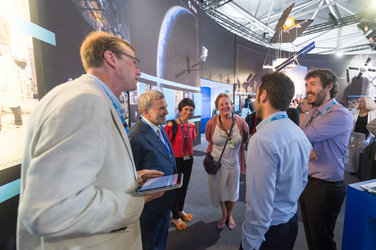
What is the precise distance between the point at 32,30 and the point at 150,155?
5.01 ft

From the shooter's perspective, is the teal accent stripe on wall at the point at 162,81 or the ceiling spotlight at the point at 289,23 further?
the ceiling spotlight at the point at 289,23

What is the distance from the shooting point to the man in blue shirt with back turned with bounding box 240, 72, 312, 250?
1000mm

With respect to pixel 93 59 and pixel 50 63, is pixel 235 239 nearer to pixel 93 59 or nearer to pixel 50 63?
pixel 93 59


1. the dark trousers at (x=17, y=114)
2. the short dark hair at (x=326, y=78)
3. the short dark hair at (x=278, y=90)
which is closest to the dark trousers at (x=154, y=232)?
the dark trousers at (x=17, y=114)

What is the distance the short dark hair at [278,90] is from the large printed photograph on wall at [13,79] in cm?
190

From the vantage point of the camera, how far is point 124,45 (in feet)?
3.14

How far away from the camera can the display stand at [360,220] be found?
4.29 ft

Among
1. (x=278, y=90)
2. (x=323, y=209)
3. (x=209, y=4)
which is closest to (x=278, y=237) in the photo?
(x=323, y=209)

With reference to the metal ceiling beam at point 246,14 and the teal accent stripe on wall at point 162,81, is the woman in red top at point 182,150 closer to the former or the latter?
the teal accent stripe on wall at point 162,81

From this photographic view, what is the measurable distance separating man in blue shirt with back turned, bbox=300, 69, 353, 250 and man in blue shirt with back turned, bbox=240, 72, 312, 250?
0.65m

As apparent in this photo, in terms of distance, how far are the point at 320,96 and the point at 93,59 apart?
6.88 ft

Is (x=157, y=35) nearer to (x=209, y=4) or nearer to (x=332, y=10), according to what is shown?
(x=209, y=4)

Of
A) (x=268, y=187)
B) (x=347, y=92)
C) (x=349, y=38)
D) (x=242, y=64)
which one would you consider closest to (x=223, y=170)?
(x=268, y=187)

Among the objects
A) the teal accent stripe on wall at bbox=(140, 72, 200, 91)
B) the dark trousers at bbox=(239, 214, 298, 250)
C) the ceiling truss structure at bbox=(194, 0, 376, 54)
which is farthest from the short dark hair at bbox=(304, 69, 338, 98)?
the ceiling truss structure at bbox=(194, 0, 376, 54)
